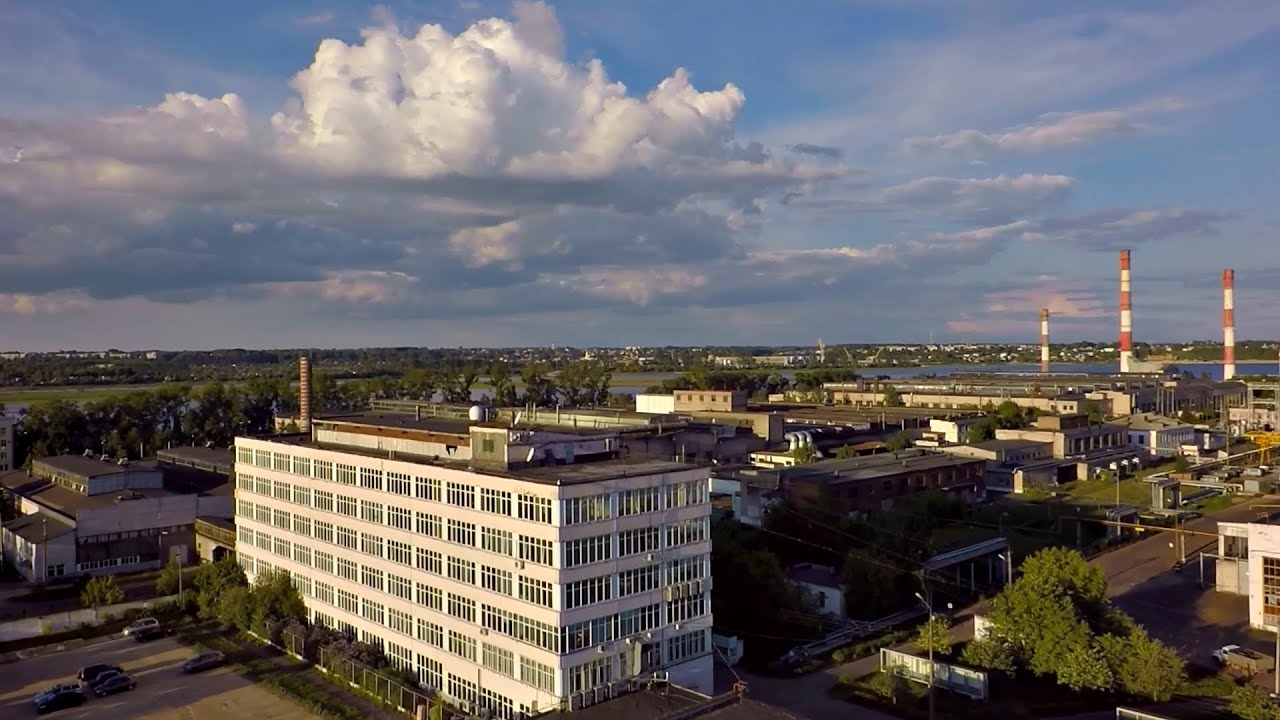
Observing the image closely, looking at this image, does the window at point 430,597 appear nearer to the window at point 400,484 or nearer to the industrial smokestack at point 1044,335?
the window at point 400,484

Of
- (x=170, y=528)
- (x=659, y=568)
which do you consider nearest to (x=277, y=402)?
(x=170, y=528)

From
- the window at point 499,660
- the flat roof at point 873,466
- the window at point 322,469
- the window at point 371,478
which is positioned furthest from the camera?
the flat roof at point 873,466

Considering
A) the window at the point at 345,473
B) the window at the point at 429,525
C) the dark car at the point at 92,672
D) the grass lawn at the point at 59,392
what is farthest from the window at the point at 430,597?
the grass lawn at the point at 59,392

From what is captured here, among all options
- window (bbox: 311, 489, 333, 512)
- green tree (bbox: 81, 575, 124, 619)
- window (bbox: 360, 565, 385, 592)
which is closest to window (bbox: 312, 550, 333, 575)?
window (bbox: 311, 489, 333, 512)

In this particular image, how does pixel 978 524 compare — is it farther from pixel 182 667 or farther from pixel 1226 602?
pixel 182 667

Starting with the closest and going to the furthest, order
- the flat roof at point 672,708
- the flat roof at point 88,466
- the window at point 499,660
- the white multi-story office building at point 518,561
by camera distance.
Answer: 1. the flat roof at point 672,708
2. the white multi-story office building at point 518,561
3. the window at point 499,660
4. the flat roof at point 88,466

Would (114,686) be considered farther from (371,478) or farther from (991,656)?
(991,656)
